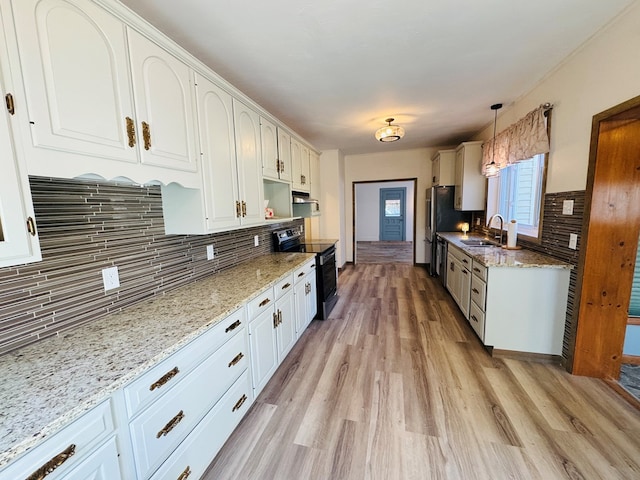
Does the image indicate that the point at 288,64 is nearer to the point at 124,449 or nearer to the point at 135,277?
the point at 135,277

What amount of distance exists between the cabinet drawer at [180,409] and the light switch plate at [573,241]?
2632 millimetres

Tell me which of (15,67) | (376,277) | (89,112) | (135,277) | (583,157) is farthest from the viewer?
(376,277)

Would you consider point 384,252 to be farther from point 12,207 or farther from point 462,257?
point 12,207

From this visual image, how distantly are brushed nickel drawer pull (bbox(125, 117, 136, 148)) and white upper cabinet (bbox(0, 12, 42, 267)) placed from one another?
0.41 m

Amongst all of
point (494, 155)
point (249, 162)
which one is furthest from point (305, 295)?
point (494, 155)

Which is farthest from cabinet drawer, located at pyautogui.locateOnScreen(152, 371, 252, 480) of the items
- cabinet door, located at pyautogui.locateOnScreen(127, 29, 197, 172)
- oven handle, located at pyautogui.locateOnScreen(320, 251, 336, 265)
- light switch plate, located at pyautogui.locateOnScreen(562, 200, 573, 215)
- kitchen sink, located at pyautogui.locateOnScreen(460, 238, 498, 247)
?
kitchen sink, located at pyautogui.locateOnScreen(460, 238, 498, 247)

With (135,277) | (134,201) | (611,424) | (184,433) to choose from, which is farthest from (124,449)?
(611,424)

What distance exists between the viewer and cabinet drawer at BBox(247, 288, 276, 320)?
1.77 m

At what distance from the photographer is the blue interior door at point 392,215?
9547 millimetres

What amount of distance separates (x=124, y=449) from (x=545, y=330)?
2.98 meters

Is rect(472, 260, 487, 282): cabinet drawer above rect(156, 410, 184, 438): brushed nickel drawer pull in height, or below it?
above

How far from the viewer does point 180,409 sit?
1197 mm

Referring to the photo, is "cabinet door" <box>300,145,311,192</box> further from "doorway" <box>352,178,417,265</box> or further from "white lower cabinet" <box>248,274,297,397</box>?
"doorway" <box>352,178,417,265</box>

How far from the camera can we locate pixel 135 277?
5.23 ft
